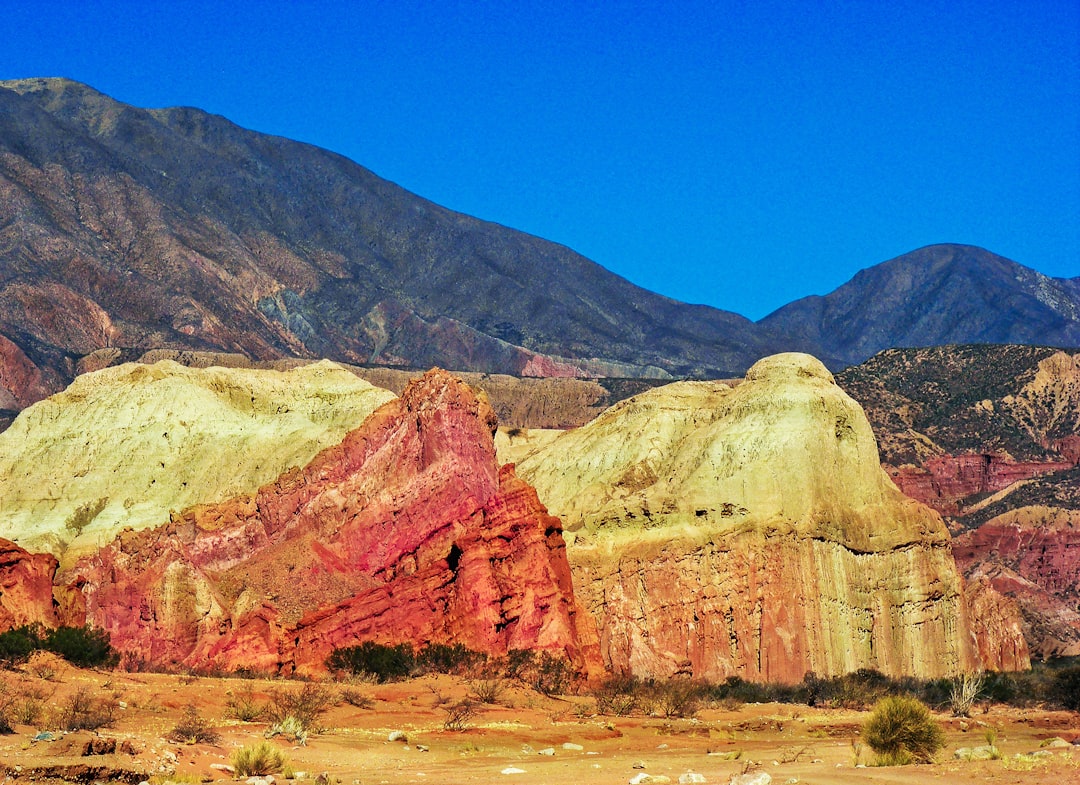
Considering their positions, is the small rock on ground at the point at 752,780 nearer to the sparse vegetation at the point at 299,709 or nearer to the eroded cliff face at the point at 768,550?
the sparse vegetation at the point at 299,709

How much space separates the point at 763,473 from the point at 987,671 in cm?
1351

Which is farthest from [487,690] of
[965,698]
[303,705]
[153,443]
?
[153,443]

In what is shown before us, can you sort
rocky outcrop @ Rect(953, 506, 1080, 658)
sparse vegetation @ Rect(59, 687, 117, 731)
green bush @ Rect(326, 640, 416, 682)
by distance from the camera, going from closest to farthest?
1. sparse vegetation @ Rect(59, 687, 117, 731)
2. green bush @ Rect(326, 640, 416, 682)
3. rocky outcrop @ Rect(953, 506, 1080, 658)

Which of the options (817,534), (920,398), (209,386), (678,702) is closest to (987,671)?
(817,534)

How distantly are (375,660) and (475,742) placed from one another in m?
15.8

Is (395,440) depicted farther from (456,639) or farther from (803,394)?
(803,394)

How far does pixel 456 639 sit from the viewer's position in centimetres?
5641

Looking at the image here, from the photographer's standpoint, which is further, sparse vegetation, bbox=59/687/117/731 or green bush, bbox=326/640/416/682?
green bush, bbox=326/640/416/682

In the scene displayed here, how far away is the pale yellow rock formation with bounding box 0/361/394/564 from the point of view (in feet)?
259

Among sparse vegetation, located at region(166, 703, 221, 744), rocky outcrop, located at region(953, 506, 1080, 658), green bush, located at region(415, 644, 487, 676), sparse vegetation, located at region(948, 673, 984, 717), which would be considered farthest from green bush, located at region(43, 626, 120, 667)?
rocky outcrop, located at region(953, 506, 1080, 658)

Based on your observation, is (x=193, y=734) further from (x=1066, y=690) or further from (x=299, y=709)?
(x=1066, y=690)

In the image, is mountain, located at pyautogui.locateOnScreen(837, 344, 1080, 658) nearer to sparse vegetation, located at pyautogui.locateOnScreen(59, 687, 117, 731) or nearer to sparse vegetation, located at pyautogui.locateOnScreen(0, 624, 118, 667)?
sparse vegetation, located at pyautogui.locateOnScreen(0, 624, 118, 667)

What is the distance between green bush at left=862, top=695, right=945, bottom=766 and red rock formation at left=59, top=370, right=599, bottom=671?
79.7 ft

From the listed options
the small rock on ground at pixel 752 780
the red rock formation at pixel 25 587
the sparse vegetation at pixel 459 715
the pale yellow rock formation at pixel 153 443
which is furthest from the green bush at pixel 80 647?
the small rock on ground at pixel 752 780
